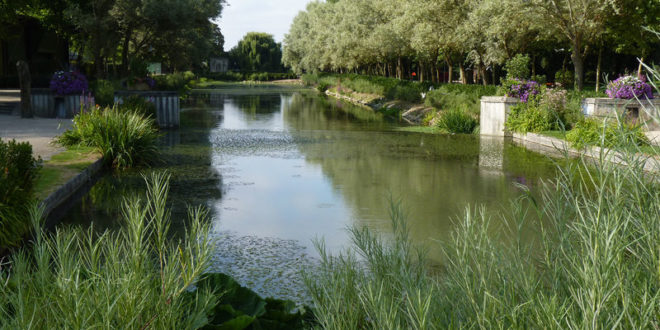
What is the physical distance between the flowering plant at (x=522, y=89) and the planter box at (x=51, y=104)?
46.3 ft

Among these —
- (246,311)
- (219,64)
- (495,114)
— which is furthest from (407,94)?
(219,64)

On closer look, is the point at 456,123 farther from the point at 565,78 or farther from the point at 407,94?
the point at 565,78

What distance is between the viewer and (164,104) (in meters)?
22.2

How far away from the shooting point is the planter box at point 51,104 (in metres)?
21.9

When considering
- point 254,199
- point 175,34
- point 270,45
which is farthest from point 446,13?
point 270,45

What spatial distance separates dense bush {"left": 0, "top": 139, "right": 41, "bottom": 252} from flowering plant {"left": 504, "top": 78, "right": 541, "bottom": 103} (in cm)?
1530

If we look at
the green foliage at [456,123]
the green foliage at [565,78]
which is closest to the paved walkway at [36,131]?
the green foliage at [456,123]

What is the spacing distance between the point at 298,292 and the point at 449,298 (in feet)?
9.09

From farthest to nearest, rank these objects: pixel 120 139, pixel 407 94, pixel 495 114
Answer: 1. pixel 407 94
2. pixel 495 114
3. pixel 120 139

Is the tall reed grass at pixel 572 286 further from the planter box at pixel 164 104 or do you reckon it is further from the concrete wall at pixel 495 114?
the planter box at pixel 164 104

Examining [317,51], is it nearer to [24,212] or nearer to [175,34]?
[175,34]

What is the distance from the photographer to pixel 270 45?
135 metres

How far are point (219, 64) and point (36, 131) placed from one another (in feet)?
420

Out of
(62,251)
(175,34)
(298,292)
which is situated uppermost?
(175,34)
